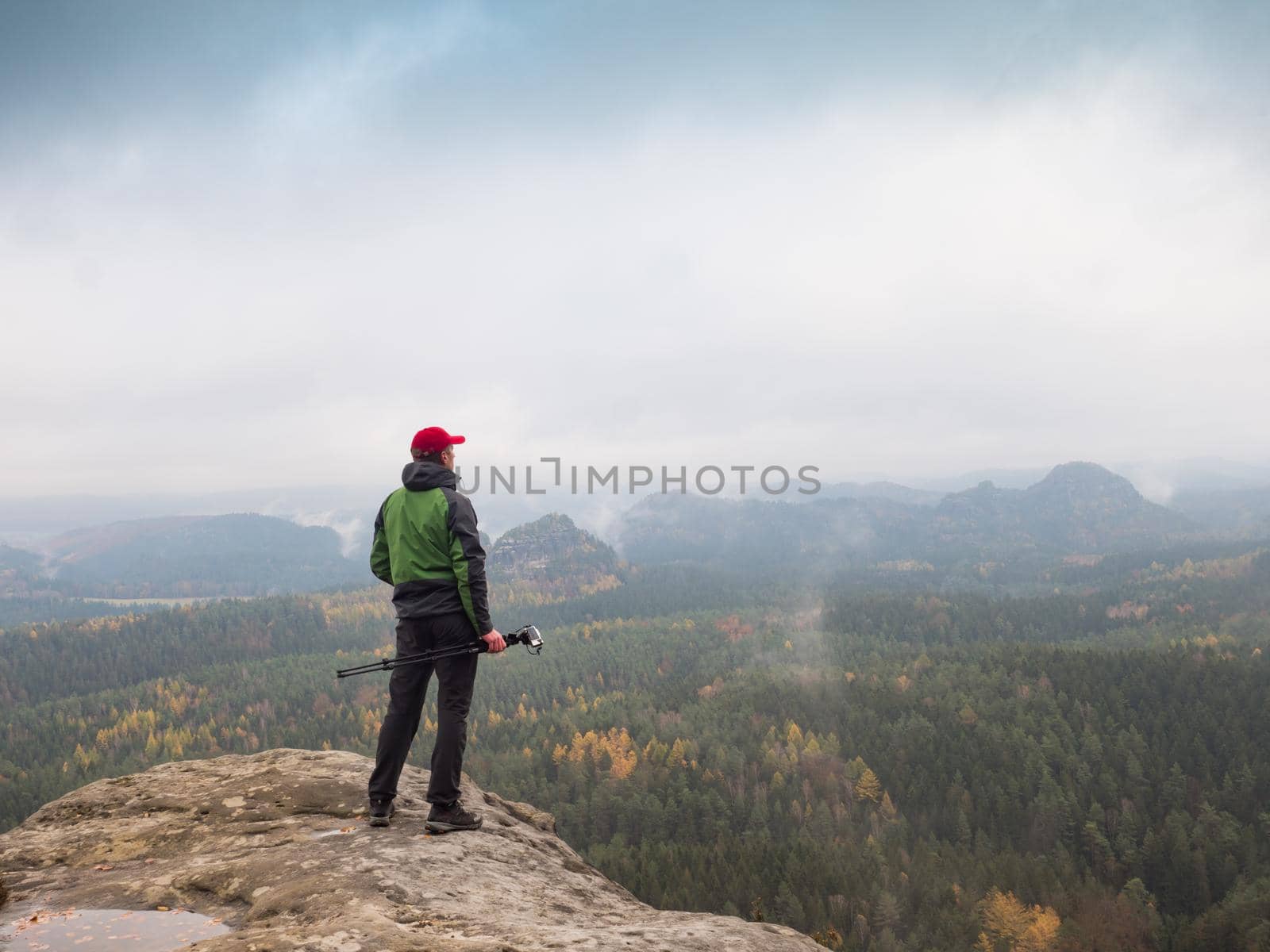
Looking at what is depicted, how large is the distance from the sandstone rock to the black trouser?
2.62ft

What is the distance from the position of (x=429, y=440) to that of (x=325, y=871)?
21.0 feet

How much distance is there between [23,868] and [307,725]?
175 meters

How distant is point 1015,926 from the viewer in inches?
3378

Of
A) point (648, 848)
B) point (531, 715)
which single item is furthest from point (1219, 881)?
point (531, 715)

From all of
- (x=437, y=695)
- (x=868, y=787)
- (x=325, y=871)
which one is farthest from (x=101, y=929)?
(x=868, y=787)

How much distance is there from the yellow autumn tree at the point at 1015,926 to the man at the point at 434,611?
98.6m

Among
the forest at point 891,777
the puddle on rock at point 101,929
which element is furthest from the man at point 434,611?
the forest at point 891,777

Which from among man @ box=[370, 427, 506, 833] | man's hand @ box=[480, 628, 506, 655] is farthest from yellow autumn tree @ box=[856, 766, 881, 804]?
man's hand @ box=[480, 628, 506, 655]

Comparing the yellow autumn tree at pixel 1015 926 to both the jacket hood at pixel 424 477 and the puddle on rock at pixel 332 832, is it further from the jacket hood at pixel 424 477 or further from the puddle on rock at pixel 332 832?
the jacket hood at pixel 424 477

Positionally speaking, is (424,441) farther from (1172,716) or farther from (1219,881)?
(1172,716)

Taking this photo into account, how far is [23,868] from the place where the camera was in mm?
11094

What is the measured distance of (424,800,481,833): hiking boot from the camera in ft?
38.4

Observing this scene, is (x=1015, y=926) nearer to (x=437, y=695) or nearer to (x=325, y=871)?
(x=437, y=695)

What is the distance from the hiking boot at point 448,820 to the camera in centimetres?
1171
